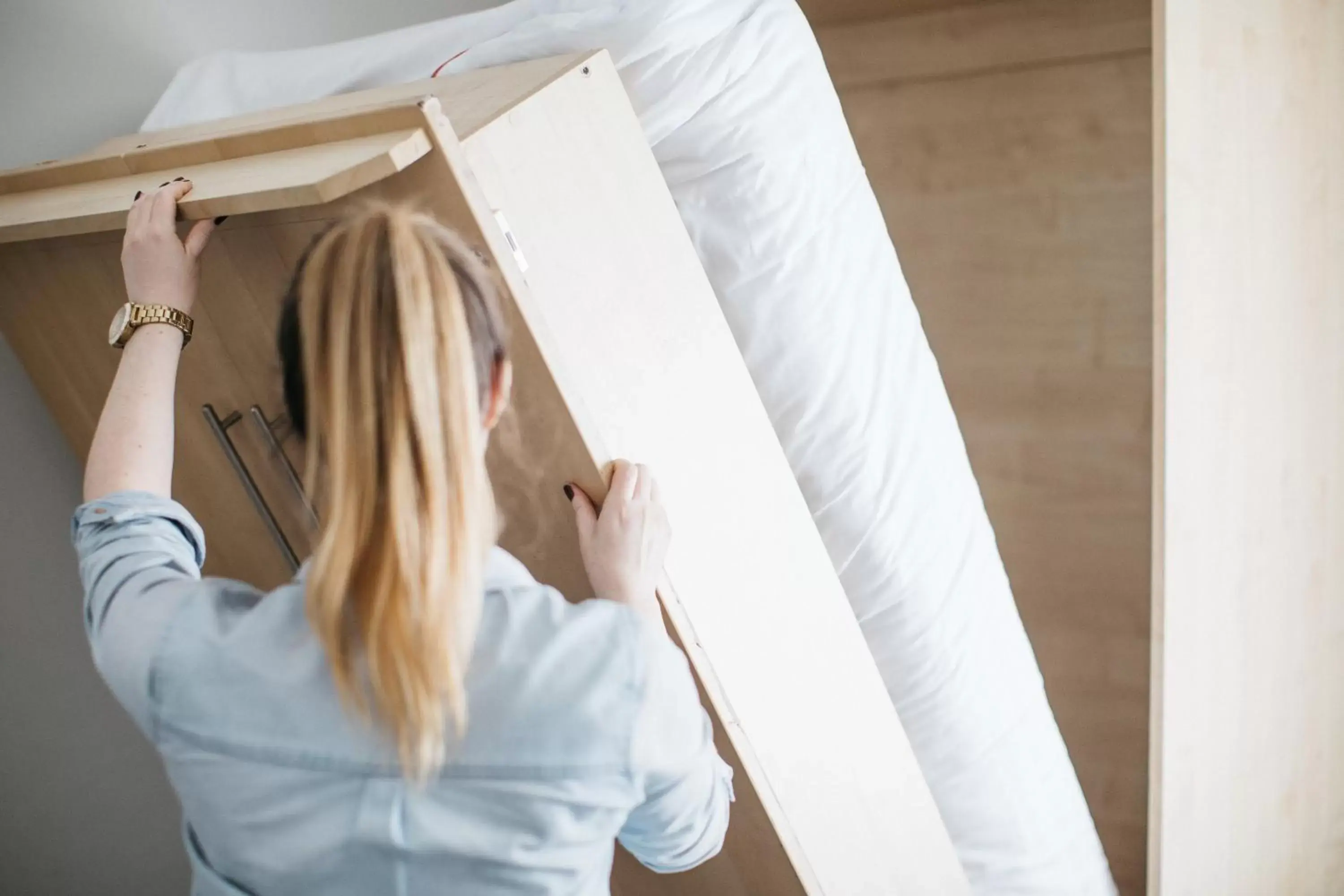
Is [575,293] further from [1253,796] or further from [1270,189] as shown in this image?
[1253,796]

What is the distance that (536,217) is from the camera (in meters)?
0.84

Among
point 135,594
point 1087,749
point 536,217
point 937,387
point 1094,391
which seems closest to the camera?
point 135,594

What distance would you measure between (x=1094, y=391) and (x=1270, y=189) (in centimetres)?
41

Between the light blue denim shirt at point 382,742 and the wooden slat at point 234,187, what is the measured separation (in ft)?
0.84

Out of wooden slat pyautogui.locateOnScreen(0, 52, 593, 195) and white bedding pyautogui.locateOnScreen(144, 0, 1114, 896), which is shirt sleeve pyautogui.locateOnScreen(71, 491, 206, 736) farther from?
white bedding pyautogui.locateOnScreen(144, 0, 1114, 896)

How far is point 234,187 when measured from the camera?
750 mm

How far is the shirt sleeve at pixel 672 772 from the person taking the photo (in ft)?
2.36

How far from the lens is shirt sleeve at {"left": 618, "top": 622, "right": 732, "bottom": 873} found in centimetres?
72

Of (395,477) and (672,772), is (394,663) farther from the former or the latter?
(672,772)

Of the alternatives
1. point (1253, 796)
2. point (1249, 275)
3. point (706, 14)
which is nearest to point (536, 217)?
point (706, 14)

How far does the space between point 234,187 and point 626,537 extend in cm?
38

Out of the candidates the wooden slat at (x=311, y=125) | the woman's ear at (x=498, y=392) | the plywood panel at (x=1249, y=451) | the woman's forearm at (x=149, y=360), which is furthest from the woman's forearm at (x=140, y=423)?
the plywood panel at (x=1249, y=451)

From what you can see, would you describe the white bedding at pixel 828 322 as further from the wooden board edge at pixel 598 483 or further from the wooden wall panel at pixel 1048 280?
the wooden wall panel at pixel 1048 280

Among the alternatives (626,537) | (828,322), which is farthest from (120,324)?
(828,322)
